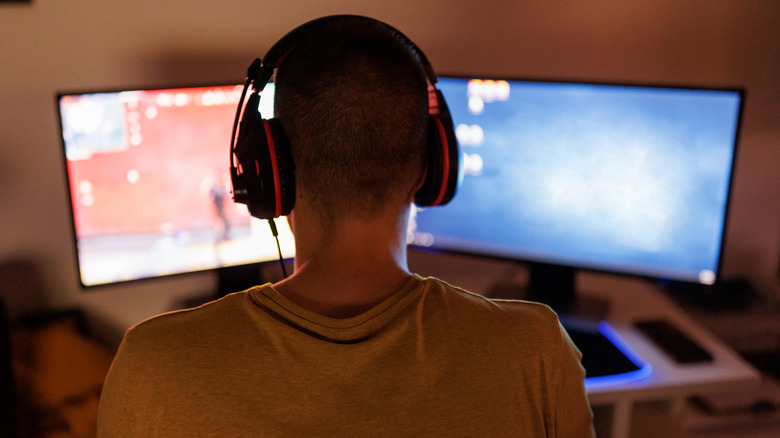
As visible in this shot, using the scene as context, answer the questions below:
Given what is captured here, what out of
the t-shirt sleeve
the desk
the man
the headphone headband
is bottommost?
the desk

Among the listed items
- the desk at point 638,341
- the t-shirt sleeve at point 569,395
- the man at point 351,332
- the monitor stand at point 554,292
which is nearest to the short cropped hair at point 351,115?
the man at point 351,332

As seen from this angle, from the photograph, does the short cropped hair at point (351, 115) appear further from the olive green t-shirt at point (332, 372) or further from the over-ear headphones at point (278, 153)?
the olive green t-shirt at point (332, 372)

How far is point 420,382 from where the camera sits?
0.71 meters

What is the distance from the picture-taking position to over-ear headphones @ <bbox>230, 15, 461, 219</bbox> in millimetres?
818

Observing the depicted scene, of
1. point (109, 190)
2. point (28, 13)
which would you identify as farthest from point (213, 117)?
point (28, 13)

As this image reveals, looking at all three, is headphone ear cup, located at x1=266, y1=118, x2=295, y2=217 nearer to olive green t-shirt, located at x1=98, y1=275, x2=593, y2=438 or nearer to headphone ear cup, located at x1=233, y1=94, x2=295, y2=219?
headphone ear cup, located at x1=233, y1=94, x2=295, y2=219

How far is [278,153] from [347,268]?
0.17m

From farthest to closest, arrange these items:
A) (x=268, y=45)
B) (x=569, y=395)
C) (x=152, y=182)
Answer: (x=268, y=45) → (x=152, y=182) → (x=569, y=395)

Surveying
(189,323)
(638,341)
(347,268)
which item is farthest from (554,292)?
(189,323)

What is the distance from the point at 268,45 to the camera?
1.55 meters

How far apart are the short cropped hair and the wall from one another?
711 millimetres

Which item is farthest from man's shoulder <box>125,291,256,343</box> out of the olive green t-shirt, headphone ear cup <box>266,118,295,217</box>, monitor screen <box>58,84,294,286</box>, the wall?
the wall

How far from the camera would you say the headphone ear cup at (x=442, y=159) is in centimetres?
89

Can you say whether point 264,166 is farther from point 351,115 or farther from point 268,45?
point 268,45
